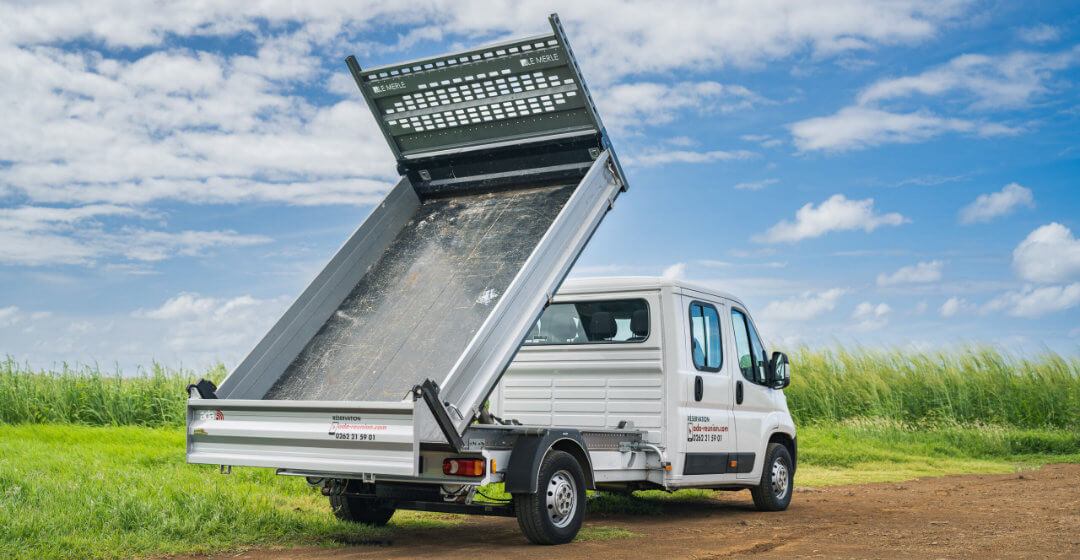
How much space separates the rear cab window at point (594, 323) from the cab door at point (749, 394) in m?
1.37

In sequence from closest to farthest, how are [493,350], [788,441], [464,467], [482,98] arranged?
[464,467], [493,350], [482,98], [788,441]

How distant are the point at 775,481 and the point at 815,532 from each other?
175cm

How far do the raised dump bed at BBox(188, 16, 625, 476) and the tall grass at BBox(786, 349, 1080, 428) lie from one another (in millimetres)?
14098

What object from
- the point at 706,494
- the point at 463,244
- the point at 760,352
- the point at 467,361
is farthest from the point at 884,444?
the point at 467,361

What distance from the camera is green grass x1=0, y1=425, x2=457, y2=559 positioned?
786 centimetres

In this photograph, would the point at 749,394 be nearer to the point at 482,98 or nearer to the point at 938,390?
the point at 482,98

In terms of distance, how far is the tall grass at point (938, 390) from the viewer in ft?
71.4

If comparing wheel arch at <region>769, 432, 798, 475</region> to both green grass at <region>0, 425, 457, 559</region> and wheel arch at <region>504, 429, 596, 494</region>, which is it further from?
wheel arch at <region>504, 429, 596, 494</region>

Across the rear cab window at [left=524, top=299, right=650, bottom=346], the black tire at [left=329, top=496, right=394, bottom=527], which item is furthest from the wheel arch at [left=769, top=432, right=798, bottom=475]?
the black tire at [left=329, top=496, right=394, bottom=527]

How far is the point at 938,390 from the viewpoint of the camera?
2202 centimetres

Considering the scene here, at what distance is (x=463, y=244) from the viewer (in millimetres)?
8992

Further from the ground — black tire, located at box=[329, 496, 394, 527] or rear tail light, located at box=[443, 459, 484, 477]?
rear tail light, located at box=[443, 459, 484, 477]

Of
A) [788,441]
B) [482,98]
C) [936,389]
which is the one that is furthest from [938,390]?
[482,98]

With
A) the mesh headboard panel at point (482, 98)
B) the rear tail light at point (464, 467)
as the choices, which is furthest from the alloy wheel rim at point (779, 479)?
the rear tail light at point (464, 467)
